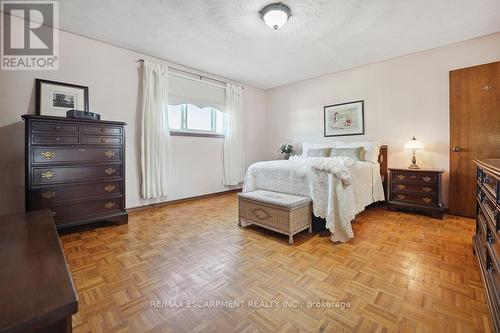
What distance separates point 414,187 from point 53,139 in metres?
4.50

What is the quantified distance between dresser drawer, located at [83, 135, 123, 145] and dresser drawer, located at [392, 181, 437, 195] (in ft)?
12.8

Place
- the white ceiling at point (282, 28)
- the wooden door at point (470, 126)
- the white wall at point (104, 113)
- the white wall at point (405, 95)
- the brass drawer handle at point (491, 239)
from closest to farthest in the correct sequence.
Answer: the brass drawer handle at point (491, 239)
the white ceiling at point (282, 28)
the white wall at point (104, 113)
the wooden door at point (470, 126)
the white wall at point (405, 95)

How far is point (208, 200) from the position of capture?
412 centimetres

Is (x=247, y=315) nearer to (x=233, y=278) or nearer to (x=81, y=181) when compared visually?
(x=233, y=278)

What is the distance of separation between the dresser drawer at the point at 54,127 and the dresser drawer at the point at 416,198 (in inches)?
168

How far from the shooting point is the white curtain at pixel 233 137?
15.0 feet

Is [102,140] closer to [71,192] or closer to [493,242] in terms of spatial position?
[71,192]

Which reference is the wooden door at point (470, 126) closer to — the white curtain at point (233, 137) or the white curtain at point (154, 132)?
the white curtain at point (233, 137)

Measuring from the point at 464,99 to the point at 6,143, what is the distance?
18.5 ft

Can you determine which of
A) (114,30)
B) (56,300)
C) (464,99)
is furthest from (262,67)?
(56,300)

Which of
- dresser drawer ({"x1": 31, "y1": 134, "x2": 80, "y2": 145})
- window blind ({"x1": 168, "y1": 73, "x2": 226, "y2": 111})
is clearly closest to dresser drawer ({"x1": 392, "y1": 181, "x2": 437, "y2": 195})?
window blind ({"x1": 168, "y1": 73, "x2": 226, "y2": 111})

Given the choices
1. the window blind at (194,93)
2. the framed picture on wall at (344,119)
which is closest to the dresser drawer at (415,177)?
the framed picture on wall at (344,119)

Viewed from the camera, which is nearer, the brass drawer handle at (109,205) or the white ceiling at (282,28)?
the white ceiling at (282,28)

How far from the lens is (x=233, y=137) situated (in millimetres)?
4637
